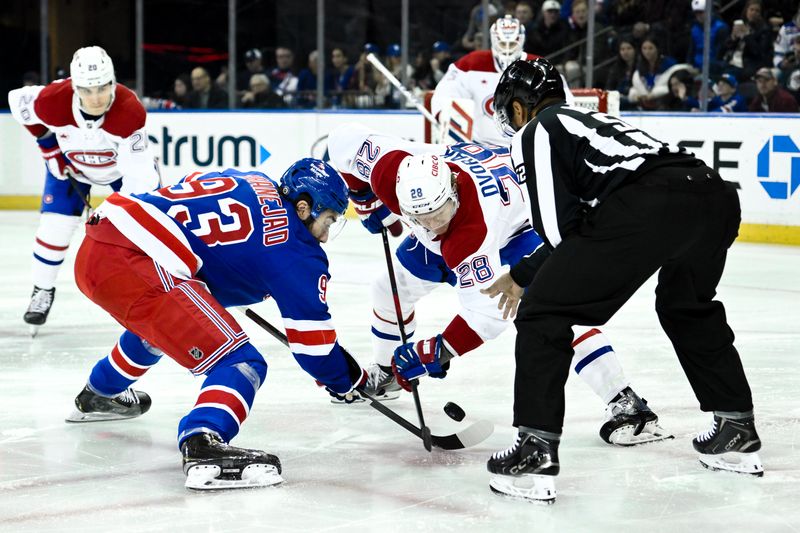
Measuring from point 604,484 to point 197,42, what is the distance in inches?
375

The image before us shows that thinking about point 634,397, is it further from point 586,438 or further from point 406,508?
point 406,508

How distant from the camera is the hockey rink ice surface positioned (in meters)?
2.61

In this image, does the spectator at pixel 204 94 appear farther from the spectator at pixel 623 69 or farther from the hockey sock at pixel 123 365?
the hockey sock at pixel 123 365

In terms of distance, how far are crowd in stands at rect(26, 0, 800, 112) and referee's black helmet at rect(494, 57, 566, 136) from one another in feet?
18.3

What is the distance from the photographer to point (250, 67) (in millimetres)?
10750

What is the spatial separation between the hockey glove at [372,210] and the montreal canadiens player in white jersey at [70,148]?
1574 mm

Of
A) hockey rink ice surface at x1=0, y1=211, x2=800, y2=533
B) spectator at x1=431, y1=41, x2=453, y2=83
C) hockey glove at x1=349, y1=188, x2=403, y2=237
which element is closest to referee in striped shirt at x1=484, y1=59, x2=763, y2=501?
hockey rink ice surface at x1=0, y1=211, x2=800, y2=533

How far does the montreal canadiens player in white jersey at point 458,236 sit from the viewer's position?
3025 millimetres

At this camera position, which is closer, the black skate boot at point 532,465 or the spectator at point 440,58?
the black skate boot at point 532,465

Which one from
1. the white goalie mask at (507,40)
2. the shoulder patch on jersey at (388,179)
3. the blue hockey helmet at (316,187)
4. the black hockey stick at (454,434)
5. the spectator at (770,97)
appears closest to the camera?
the blue hockey helmet at (316,187)

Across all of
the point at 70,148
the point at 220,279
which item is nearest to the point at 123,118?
the point at 70,148

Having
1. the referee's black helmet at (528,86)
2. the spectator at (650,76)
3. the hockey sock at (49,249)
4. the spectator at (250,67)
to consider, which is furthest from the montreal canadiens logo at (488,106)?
the spectator at (250,67)

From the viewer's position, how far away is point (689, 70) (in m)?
8.50

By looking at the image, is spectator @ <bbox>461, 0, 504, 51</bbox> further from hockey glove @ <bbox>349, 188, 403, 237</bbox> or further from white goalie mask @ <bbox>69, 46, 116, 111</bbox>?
hockey glove @ <bbox>349, 188, 403, 237</bbox>
